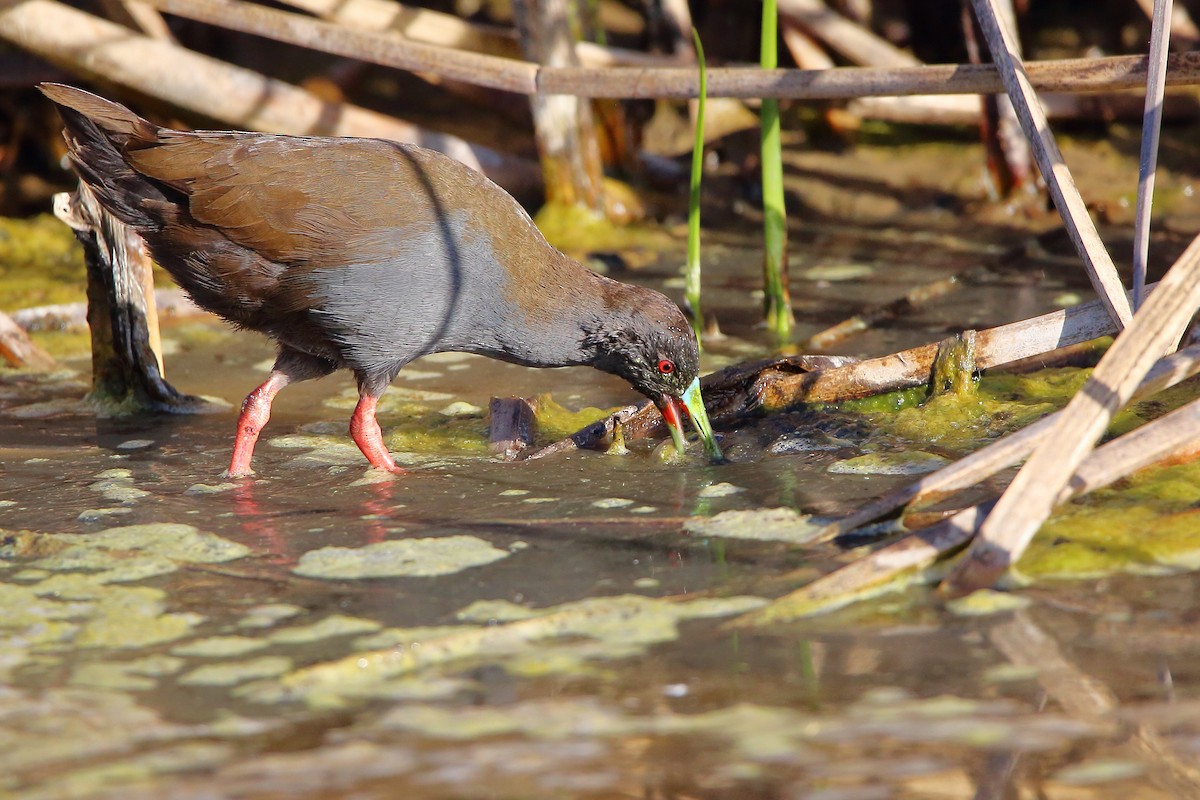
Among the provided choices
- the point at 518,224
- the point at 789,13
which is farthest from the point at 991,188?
the point at 518,224

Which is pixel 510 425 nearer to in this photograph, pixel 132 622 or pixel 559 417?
pixel 559 417

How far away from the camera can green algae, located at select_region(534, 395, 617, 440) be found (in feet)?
15.8

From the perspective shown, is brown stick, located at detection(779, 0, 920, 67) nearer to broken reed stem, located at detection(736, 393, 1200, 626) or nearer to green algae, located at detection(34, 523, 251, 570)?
broken reed stem, located at detection(736, 393, 1200, 626)

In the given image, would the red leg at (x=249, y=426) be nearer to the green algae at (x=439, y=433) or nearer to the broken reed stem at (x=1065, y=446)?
the green algae at (x=439, y=433)

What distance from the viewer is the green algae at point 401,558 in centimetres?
349

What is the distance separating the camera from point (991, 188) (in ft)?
25.6

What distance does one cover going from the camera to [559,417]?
4.98 m

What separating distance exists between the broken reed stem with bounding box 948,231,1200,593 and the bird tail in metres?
2.83

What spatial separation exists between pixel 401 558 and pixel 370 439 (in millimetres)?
991

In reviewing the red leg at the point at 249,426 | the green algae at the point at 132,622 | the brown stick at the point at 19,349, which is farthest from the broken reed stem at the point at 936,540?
the brown stick at the point at 19,349

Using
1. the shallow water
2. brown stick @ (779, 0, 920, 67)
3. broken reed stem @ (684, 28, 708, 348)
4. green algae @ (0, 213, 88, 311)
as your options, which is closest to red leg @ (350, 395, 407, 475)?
the shallow water

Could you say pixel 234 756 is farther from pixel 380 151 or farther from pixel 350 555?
pixel 380 151

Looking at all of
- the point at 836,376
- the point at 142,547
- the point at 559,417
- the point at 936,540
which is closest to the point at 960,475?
the point at 936,540

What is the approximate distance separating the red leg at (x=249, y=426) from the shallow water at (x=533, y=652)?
0.09 meters
